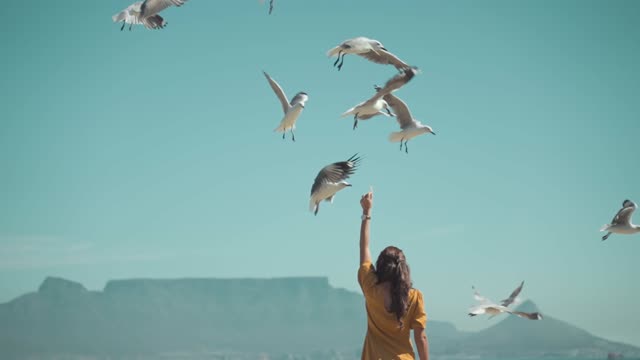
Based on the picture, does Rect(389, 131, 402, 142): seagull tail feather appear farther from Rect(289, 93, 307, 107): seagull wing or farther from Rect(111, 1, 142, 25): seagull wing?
Rect(111, 1, 142, 25): seagull wing

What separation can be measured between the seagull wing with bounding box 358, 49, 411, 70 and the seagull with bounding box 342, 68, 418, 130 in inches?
17.8

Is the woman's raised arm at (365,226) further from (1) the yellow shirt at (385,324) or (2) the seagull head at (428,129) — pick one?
(2) the seagull head at (428,129)

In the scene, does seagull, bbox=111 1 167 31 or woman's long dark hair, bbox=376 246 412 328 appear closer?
woman's long dark hair, bbox=376 246 412 328

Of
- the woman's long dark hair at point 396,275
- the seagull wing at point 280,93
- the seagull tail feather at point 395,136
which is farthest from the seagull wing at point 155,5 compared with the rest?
the woman's long dark hair at point 396,275

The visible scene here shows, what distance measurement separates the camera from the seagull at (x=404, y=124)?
894 centimetres

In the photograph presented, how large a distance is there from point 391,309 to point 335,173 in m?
2.08

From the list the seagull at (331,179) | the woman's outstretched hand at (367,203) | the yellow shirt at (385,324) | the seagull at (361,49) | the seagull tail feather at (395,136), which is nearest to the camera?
the yellow shirt at (385,324)

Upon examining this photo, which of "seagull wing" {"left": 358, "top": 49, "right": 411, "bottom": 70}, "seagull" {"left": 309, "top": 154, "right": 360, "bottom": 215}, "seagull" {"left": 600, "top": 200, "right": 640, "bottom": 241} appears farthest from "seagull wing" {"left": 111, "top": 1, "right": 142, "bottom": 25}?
"seagull" {"left": 600, "top": 200, "right": 640, "bottom": 241}

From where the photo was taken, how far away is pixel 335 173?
627 centimetres

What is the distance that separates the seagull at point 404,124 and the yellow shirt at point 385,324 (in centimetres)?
460

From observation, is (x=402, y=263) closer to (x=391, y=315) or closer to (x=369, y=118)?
(x=391, y=315)

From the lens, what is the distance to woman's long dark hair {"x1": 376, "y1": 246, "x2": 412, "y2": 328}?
4.21 m

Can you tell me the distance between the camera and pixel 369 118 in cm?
830

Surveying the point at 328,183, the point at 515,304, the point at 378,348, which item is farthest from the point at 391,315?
the point at 515,304
